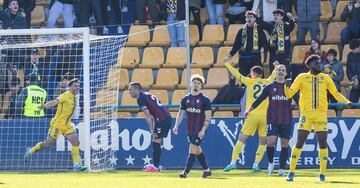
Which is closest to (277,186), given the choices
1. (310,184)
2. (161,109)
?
(310,184)

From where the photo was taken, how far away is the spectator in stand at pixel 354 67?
2599 cm

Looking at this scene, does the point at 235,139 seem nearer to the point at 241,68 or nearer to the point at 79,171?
the point at 241,68

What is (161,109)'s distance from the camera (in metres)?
24.3

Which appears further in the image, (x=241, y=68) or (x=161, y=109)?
(x=241, y=68)

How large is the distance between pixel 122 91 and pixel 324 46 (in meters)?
4.93

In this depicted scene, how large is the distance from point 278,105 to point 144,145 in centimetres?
427

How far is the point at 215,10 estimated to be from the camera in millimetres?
28469

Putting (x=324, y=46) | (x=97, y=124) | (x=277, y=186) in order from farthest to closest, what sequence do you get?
(x=324, y=46), (x=97, y=124), (x=277, y=186)

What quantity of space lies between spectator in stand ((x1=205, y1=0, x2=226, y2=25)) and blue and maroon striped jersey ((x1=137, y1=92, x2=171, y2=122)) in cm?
456

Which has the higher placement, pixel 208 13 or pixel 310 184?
pixel 208 13

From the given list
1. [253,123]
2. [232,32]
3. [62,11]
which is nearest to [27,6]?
[62,11]

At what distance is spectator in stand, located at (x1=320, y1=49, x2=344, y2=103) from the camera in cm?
2584

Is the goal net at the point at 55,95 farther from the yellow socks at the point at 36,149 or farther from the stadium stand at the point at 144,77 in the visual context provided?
the yellow socks at the point at 36,149

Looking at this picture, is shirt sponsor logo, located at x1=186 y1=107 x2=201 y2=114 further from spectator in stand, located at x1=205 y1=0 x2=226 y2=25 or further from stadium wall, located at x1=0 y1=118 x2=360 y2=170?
spectator in stand, located at x1=205 y1=0 x2=226 y2=25
